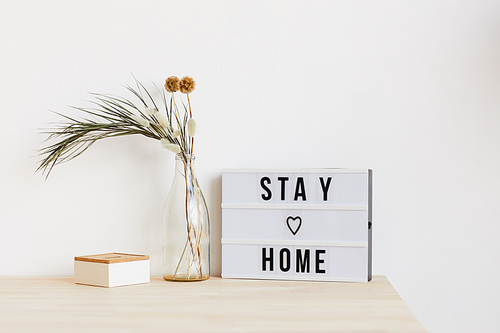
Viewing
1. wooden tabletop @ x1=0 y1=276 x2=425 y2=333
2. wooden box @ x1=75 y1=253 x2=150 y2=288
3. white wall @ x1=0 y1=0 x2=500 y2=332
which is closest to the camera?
wooden tabletop @ x1=0 y1=276 x2=425 y2=333

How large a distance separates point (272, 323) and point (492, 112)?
791 mm

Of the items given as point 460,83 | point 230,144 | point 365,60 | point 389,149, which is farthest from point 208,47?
point 460,83

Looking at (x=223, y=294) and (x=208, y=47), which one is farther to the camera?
(x=208, y=47)

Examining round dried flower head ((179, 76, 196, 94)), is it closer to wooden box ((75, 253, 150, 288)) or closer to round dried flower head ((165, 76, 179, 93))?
round dried flower head ((165, 76, 179, 93))

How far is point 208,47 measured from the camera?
4.09ft

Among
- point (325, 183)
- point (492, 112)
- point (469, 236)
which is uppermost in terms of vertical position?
point (492, 112)

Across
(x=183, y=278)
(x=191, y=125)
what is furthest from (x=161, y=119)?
(x=183, y=278)

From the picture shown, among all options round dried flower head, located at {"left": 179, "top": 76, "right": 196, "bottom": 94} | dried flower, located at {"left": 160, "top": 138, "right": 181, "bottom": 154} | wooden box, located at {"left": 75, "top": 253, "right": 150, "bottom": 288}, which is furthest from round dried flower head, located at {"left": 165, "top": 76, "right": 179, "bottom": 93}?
wooden box, located at {"left": 75, "top": 253, "right": 150, "bottom": 288}

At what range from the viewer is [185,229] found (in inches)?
45.5

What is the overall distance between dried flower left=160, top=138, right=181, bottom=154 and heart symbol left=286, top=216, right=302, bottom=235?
12.3 inches

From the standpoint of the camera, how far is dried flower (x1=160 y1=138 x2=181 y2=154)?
3.67ft

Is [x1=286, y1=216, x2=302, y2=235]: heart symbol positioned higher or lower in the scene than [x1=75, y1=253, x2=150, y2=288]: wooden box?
higher

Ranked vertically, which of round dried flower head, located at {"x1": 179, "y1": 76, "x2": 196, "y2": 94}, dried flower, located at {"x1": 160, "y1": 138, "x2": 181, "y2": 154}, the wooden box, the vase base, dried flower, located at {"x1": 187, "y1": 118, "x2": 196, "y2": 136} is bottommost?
the vase base

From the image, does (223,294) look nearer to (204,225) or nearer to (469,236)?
(204,225)
